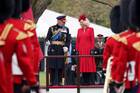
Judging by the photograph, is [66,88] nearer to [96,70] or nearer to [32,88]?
[96,70]

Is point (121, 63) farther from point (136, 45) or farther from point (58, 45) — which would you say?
point (58, 45)

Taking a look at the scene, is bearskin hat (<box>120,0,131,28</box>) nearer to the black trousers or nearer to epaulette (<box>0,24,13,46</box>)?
epaulette (<box>0,24,13,46</box>)

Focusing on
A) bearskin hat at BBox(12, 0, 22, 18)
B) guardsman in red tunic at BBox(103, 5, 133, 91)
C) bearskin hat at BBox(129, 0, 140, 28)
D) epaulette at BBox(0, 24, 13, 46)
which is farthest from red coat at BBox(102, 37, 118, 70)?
epaulette at BBox(0, 24, 13, 46)

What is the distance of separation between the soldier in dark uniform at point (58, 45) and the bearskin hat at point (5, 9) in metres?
7.33

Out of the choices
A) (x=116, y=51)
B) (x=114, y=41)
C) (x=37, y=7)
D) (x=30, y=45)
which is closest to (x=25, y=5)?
(x=114, y=41)

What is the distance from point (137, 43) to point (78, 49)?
27.8ft

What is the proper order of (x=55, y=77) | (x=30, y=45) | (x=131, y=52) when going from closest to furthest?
(x=30, y=45) → (x=131, y=52) → (x=55, y=77)

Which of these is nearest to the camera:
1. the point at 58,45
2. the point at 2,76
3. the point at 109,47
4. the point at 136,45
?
the point at 2,76

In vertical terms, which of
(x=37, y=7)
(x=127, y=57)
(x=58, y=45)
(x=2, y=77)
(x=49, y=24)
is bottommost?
(x=2, y=77)


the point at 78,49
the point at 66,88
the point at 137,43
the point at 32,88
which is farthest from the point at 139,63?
the point at 78,49

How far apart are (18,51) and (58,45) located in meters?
8.16

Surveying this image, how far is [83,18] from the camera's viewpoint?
1836 centimetres

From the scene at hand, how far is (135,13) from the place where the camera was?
10547 mm

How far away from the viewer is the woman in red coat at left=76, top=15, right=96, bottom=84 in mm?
17469
